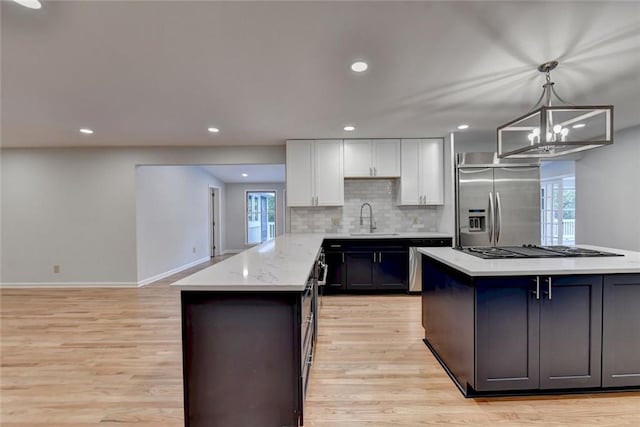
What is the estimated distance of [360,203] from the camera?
5.05 m

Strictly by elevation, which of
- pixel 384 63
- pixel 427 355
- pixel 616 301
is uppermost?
pixel 384 63

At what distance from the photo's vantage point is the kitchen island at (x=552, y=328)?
1934mm

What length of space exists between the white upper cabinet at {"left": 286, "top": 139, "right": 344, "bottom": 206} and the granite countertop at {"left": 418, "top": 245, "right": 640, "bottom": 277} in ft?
8.65

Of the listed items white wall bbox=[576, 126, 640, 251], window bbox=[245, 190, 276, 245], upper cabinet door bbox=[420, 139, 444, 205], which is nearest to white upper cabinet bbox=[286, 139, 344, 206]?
upper cabinet door bbox=[420, 139, 444, 205]

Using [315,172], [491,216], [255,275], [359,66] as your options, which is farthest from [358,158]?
[255,275]

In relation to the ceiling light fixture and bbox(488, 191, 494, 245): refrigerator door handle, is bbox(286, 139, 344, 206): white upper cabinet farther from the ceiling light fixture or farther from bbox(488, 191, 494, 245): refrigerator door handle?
the ceiling light fixture

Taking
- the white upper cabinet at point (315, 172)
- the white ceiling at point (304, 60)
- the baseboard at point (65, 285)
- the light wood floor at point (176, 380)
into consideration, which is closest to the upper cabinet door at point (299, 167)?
the white upper cabinet at point (315, 172)

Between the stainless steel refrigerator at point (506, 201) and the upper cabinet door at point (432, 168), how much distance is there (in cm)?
48

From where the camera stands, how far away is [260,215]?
31.5 feet

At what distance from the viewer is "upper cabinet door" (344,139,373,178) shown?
15.4 ft

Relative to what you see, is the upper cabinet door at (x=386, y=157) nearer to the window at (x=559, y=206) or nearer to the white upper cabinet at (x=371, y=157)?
the white upper cabinet at (x=371, y=157)

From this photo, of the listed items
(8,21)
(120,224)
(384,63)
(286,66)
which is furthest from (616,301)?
(120,224)

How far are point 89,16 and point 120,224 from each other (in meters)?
4.10

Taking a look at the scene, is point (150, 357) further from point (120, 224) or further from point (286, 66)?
point (120, 224)
